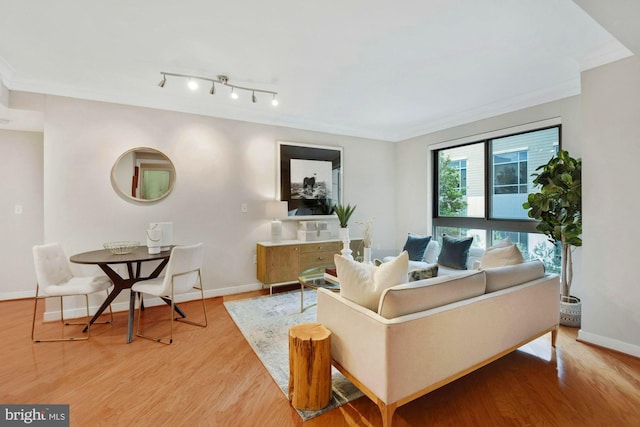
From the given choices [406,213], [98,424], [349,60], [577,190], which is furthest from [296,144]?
[98,424]

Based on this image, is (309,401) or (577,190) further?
(577,190)

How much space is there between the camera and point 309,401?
1.73 meters

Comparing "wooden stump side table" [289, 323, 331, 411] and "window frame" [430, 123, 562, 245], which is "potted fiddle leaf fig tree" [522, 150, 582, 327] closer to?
"window frame" [430, 123, 562, 245]

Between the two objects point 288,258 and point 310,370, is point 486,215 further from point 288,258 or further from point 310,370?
point 310,370

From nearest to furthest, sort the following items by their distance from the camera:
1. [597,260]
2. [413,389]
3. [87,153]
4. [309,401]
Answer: [413,389] → [309,401] → [597,260] → [87,153]

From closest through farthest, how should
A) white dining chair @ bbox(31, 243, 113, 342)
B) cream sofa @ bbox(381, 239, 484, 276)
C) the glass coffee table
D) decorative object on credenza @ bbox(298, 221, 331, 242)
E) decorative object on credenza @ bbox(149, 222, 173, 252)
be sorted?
white dining chair @ bbox(31, 243, 113, 342)
the glass coffee table
decorative object on credenza @ bbox(149, 222, 173, 252)
cream sofa @ bbox(381, 239, 484, 276)
decorative object on credenza @ bbox(298, 221, 331, 242)

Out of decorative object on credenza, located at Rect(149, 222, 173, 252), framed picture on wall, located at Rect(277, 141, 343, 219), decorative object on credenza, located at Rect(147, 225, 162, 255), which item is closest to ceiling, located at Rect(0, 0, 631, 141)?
framed picture on wall, located at Rect(277, 141, 343, 219)

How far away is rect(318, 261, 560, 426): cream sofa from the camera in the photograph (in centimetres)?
153

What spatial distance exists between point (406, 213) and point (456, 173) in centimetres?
111

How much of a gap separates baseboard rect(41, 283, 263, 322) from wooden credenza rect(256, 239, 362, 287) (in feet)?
0.98

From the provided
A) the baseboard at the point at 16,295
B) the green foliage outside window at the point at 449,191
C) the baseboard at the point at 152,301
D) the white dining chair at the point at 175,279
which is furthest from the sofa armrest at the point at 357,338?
the baseboard at the point at 16,295

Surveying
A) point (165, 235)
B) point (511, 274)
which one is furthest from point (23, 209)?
point (511, 274)

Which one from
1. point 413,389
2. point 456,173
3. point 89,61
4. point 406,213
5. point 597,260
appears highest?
point 89,61

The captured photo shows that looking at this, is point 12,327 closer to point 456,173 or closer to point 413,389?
point 413,389
